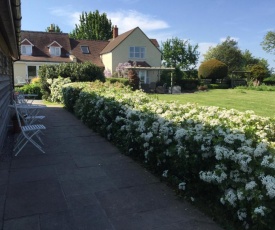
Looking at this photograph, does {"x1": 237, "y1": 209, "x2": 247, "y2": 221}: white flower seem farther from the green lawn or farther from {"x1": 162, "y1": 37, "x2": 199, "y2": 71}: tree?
{"x1": 162, "y1": 37, "x2": 199, "y2": 71}: tree

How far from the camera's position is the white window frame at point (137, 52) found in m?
33.7

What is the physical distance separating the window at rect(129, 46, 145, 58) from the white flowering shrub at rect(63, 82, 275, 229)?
28.6 meters

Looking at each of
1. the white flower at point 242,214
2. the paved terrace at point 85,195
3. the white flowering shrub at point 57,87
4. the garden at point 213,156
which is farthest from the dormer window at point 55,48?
the white flower at point 242,214

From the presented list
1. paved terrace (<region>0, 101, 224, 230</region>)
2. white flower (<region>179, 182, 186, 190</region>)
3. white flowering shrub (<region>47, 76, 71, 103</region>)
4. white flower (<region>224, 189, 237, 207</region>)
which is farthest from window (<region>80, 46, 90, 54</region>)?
white flower (<region>224, 189, 237, 207</region>)

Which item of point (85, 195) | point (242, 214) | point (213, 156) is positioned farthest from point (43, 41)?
point (242, 214)

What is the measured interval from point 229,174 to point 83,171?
8.55ft

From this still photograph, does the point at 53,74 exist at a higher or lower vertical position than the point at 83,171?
higher

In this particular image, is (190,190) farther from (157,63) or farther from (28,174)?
(157,63)

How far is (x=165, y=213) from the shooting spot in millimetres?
3342

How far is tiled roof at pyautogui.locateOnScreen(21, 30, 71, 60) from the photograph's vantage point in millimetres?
32969

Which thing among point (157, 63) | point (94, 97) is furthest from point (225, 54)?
point (94, 97)

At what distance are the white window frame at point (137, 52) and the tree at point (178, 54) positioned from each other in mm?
9392

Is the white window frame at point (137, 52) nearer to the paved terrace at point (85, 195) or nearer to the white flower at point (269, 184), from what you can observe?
the paved terrace at point (85, 195)

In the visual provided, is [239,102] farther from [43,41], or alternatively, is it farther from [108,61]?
[43,41]
